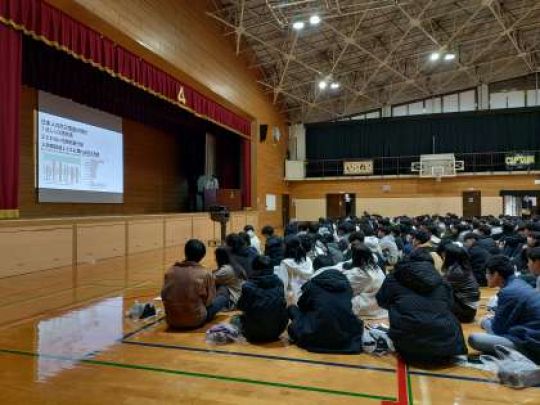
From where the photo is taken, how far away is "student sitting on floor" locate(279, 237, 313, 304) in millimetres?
4840

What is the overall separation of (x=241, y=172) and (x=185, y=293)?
12.6 m

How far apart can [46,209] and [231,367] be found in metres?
7.98

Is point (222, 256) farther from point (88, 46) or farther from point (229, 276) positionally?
point (88, 46)

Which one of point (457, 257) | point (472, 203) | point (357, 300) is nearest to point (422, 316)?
point (357, 300)

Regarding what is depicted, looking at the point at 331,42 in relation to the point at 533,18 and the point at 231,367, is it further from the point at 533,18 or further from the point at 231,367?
the point at 231,367

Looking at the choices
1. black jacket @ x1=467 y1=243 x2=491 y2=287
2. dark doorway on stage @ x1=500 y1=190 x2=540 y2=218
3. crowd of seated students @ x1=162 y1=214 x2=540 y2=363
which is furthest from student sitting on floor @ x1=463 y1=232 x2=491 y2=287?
dark doorway on stage @ x1=500 y1=190 x2=540 y2=218

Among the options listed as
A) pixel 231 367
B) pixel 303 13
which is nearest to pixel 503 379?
pixel 231 367

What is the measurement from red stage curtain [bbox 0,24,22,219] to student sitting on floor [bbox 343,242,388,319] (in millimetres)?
5084

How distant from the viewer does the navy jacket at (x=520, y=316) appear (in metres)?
2.75

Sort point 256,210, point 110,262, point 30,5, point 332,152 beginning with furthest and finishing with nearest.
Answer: point 332,152
point 256,210
point 110,262
point 30,5

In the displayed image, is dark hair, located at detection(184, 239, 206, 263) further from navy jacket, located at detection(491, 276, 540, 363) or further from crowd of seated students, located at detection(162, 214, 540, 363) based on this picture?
navy jacket, located at detection(491, 276, 540, 363)

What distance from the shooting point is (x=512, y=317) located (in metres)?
2.98

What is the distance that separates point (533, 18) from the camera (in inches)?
617

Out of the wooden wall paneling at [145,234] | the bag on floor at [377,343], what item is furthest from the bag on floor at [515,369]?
the wooden wall paneling at [145,234]
